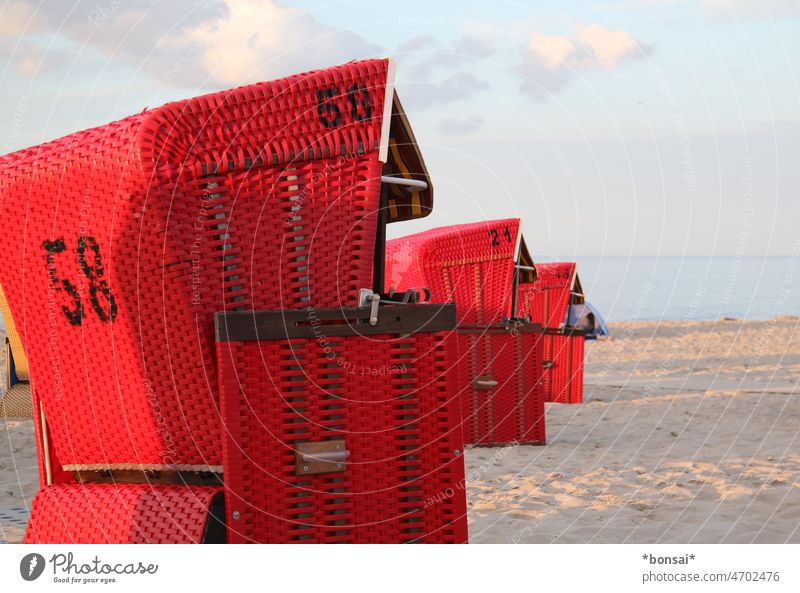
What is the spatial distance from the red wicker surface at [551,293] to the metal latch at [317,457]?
1086 cm

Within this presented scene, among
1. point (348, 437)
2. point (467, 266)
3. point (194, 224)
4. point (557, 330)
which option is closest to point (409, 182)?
point (194, 224)

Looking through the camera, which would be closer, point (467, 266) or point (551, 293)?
point (467, 266)

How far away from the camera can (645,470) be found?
24.5 feet

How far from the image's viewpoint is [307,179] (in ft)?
10.4

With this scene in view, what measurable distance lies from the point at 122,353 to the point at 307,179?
91cm

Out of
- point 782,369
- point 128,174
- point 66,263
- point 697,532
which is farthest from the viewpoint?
point 782,369

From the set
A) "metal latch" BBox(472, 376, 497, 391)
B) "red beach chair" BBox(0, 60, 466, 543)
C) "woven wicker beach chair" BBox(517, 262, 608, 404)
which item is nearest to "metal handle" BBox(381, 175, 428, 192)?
"red beach chair" BBox(0, 60, 466, 543)

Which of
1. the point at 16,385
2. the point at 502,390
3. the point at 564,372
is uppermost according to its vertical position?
the point at 16,385

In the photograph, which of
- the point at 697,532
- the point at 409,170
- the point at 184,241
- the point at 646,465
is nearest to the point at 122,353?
the point at 184,241

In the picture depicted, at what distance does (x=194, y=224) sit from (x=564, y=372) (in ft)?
36.0

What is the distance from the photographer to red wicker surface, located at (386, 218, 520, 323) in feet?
28.4

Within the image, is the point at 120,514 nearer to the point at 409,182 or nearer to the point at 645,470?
the point at 409,182

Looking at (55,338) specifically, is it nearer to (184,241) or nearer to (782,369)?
(184,241)

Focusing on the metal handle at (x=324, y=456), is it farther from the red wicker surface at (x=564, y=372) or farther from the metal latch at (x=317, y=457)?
the red wicker surface at (x=564, y=372)
